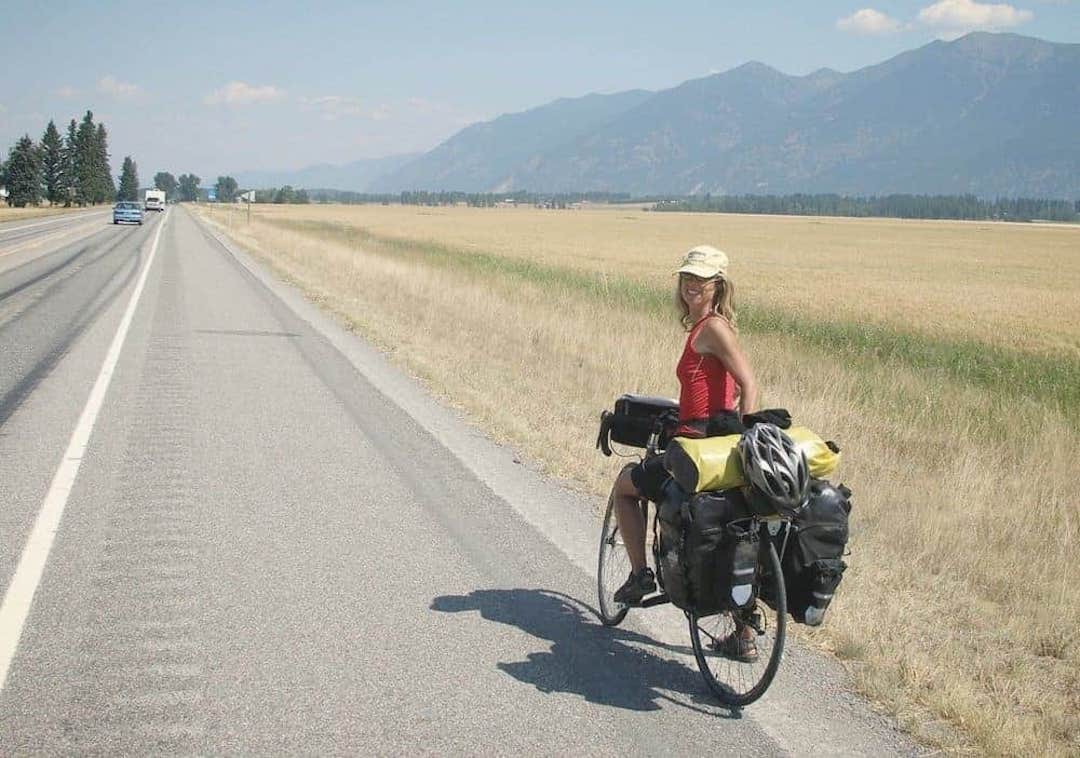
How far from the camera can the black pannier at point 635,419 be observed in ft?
15.5

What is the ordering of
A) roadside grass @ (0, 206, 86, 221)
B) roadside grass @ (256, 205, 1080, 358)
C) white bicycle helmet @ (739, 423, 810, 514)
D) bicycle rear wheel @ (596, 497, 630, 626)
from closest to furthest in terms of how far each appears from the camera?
1. white bicycle helmet @ (739, 423, 810, 514)
2. bicycle rear wheel @ (596, 497, 630, 626)
3. roadside grass @ (256, 205, 1080, 358)
4. roadside grass @ (0, 206, 86, 221)

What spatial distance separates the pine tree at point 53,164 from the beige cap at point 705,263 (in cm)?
13523

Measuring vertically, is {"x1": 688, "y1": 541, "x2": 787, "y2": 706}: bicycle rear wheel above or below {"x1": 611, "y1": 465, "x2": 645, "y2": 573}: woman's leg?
below

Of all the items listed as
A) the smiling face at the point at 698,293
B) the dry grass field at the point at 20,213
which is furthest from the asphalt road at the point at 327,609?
the dry grass field at the point at 20,213

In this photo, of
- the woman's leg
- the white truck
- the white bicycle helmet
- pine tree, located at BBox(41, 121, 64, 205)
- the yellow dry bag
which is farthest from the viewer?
pine tree, located at BBox(41, 121, 64, 205)

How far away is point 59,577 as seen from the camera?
5.27 metres

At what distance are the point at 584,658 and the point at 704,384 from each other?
1.37 m

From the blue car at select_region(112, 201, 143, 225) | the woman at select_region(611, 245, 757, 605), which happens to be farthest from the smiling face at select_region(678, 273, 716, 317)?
the blue car at select_region(112, 201, 143, 225)

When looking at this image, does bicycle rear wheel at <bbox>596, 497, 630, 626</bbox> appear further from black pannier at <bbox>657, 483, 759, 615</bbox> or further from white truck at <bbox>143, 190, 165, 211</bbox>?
white truck at <bbox>143, 190, 165, 211</bbox>

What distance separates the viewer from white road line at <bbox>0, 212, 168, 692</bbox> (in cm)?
453

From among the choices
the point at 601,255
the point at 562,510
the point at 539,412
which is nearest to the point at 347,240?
the point at 601,255

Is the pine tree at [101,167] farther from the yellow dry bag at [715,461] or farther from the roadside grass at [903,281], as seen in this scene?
the yellow dry bag at [715,461]

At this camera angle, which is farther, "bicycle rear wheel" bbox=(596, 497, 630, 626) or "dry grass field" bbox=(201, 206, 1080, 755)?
"bicycle rear wheel" bbox=(596, 497, 630, 626)

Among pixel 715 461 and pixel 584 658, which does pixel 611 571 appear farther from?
pixel 715 461
